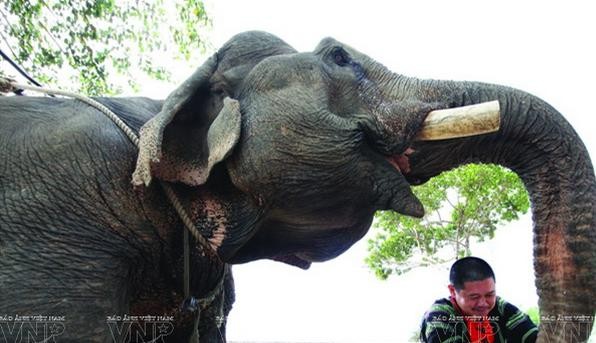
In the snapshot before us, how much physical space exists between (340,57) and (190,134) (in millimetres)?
601

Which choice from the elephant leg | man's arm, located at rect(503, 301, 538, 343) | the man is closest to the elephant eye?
the elephant leg

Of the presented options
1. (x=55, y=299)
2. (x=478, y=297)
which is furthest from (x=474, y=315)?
(x=55, y=299)

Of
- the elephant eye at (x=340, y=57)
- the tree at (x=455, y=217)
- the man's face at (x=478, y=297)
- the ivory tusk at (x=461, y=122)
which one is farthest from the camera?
the tree at (x=455, y=217)

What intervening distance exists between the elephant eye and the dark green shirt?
1.46 meters

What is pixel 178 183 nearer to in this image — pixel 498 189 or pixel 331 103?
pixel 331 103

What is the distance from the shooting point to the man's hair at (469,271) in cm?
325

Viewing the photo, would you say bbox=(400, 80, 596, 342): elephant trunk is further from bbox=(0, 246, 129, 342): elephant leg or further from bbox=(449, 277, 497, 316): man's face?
bbox=(449, 277, 497, 316): man's face

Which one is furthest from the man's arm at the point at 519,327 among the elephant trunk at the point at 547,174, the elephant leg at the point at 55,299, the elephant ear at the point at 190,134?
the elephant leg at the point at 55,299

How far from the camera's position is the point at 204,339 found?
277 centimetres

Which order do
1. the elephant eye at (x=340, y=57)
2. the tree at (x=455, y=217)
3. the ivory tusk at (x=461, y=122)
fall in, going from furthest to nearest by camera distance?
the tree at (x=455, y=217) < the elephant eye at (x=340, y=57) < the ivory tusk at (x=461, y=122)

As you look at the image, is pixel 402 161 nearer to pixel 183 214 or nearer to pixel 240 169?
pixel 240 169

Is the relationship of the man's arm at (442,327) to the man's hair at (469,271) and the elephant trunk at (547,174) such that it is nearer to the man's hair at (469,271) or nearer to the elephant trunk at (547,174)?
the man's hair at (469,271)

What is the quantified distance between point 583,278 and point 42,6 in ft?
20.0

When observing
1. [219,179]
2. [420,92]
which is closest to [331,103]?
[420,92]
